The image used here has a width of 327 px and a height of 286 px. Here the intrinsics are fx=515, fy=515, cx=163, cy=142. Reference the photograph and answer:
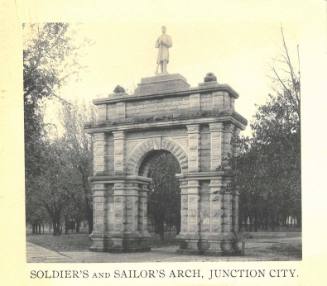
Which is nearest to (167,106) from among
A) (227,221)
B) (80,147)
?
(227,221)

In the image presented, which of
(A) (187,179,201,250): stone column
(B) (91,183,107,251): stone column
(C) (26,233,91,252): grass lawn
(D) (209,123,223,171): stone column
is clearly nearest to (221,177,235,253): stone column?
(D) (209,123,223,171): stone column

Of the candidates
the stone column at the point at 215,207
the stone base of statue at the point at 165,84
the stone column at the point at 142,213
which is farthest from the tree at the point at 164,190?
the stone column at the point at 215,207

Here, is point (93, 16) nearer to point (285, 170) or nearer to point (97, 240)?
point (285, 170)

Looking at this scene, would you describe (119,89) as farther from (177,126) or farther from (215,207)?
(215,207)

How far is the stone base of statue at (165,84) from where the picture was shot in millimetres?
18266

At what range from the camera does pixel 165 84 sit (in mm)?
18344

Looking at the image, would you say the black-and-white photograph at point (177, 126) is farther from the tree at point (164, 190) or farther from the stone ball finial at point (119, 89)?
the tree at point (164, 190)

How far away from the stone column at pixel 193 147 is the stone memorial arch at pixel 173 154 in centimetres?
3

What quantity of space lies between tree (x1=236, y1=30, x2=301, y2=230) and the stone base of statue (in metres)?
4.00

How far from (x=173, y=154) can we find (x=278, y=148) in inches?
223

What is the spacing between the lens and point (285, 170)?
1324 centimetres

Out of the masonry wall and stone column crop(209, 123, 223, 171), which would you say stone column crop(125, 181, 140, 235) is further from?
stone column crop(209, 123, 223, 171)
